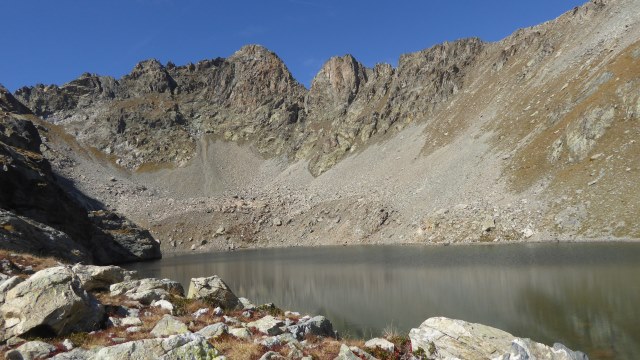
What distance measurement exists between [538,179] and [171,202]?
10905cm

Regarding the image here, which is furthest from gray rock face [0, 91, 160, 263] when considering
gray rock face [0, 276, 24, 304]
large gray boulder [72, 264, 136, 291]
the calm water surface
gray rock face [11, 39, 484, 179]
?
gray rock face [11, 39, 484, 179]

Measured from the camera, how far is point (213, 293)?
21797 mm

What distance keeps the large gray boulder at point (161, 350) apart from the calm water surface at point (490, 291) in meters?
15.3

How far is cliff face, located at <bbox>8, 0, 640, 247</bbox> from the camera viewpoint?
72.2 metres

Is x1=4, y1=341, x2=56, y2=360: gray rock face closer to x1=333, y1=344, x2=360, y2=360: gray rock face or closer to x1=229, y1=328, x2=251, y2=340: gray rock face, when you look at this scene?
x1=229, y1=328, x2=251, y2=340: gray rock face

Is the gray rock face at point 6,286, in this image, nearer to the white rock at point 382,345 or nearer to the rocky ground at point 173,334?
the rocky ground at point 173,334

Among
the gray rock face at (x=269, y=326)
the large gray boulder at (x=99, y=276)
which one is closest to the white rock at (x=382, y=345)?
the gray rock face at (x=269, y=326)

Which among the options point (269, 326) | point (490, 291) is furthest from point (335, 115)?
point (269, 326)

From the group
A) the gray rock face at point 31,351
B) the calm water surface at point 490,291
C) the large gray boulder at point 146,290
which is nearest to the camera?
the gray rock face at point 31,351

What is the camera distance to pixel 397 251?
74.1 metres

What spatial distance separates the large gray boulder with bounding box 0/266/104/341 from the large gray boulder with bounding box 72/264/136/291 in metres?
6.95

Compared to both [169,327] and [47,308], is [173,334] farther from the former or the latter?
[47,308]

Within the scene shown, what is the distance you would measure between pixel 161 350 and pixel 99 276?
13.8 m

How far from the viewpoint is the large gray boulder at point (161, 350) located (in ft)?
35.3
